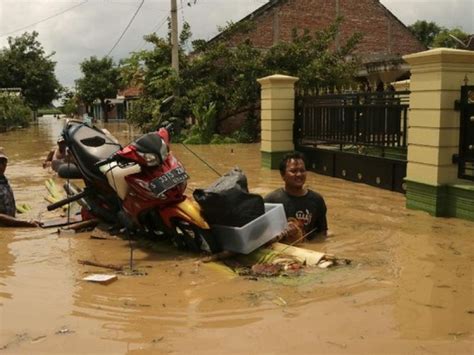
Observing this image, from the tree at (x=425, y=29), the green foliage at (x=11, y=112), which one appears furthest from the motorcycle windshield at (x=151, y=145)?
the tree at (x=425, y=29)

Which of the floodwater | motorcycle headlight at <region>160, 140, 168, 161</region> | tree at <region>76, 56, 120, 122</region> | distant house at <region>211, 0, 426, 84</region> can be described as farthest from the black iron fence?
tree at <region>76, 56, 120, 122</region>

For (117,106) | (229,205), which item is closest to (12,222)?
(229,205)

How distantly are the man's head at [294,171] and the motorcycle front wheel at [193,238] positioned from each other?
1.00 m

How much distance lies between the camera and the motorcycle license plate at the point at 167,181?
16.0 ft

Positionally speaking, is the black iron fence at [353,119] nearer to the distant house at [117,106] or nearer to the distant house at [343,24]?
the distant house at [343,24]

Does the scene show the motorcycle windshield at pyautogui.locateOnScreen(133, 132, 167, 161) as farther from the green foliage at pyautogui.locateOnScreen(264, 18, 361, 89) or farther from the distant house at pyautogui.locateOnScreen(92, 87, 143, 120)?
the distant house at pyautogui.locateOnScreen(92, 87, 143, 120)

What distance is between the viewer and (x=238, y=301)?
396 cm

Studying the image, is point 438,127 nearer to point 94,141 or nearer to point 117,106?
point 94,141

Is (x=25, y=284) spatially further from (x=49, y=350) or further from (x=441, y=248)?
(x=441, y=248)

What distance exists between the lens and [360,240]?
5891 millimetres

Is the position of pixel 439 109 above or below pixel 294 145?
above

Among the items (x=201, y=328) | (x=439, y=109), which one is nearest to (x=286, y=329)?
(x=201, y=328)

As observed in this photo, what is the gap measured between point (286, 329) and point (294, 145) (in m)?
9.27

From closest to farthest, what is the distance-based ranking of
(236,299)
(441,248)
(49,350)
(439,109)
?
(49,350)
(236,299)
(441,248)
(439,109)
